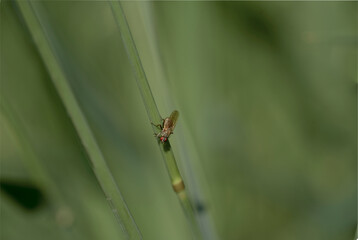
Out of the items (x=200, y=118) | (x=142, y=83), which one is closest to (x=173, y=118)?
(x=200, y=118)

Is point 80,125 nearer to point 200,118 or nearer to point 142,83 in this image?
point 142,83

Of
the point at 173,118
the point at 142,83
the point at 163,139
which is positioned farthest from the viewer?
the point at 173,118

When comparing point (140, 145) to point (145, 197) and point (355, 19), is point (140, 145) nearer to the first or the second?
A: point (145, 197)

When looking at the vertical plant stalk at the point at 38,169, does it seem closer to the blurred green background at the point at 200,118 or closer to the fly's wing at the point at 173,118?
the blurred green background at the point at 200,118

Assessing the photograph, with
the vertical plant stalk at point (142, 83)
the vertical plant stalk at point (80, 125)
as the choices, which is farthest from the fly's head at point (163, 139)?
the vertical plant stalk at point (80, 125)

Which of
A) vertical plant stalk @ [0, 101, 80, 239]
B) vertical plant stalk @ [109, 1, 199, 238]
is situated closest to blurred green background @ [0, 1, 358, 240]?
vertical plant stalk @ [0, 101, 80, 239]

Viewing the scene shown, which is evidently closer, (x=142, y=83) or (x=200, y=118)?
(x=142, y=83)

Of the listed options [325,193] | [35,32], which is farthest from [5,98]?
[325,193]
